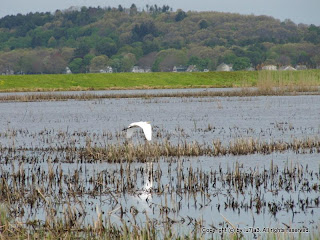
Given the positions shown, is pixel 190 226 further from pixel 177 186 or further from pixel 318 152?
pixel 318 152

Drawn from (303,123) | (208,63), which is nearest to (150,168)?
(303,123)

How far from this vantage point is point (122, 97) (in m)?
58.3

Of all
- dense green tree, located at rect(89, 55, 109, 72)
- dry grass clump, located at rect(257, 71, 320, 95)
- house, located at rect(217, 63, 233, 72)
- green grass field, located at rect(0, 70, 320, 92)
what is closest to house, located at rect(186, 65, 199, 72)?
house, located at rect(217, 63, 233, 72)

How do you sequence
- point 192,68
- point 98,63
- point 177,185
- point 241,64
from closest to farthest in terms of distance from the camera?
point 177,185 < point 241,64 < point 98,63 < point 192,68

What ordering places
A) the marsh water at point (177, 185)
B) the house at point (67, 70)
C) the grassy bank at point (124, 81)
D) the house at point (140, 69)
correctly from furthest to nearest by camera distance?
the house at point (140, 69), the house at point (67, 70), the grassy bank at point (124, 81), the marsh water at point (177, 185)

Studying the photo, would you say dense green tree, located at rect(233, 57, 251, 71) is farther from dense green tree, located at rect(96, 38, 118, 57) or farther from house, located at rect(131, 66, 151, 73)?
dense green tree, located at rect(96, 38, 118, 57)

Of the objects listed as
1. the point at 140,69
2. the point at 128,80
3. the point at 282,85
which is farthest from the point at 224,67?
the point at 282,85

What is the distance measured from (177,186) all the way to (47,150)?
797 cm

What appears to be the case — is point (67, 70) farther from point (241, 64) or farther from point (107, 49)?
point (241, 64)

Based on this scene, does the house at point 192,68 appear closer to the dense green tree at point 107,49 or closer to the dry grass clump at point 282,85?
the dense green tree at point 107,49

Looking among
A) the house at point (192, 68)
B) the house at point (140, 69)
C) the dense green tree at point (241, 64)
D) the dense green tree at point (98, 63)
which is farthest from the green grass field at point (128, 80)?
the house at point (140, 69)

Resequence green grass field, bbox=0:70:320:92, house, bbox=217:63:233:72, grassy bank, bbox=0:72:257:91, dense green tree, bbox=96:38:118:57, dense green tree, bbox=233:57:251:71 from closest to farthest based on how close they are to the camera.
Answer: green grass field, bbox=0:70:320:92 < grassy bank, bbox=0:72:257:91 < dense green tree, bbox=233:57:251:71 < house, bbox=217:63:233:72 < dense green tree, bbox=96:38:118:57

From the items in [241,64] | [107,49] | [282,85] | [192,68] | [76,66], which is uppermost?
[107,49]

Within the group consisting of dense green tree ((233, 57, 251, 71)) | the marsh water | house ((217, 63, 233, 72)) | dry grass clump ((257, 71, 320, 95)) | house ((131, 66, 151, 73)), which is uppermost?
the marsh water
